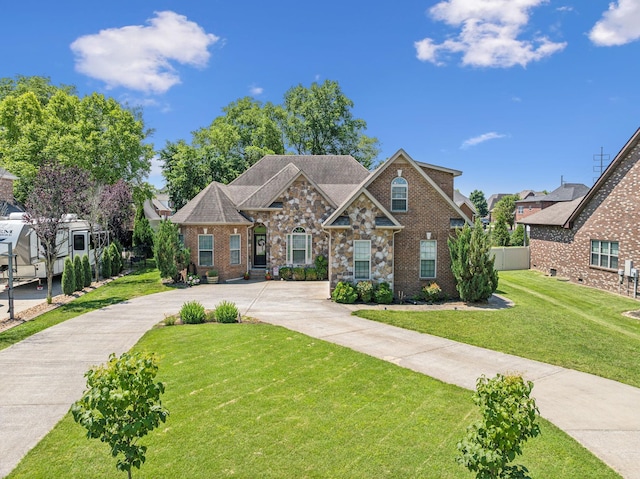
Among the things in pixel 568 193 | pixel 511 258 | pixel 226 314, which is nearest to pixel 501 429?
pixel 226 314

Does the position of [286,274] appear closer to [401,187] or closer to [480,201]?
[401,187]

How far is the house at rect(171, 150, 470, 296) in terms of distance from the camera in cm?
1830

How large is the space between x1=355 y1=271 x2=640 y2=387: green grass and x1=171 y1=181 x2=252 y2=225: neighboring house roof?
1100cm

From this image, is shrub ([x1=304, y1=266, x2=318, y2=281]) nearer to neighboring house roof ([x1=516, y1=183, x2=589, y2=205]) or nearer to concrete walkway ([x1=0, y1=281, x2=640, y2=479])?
concrete walkway ([x1=0, y1=281, x2=640, y2=479])

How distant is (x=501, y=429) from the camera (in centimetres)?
438

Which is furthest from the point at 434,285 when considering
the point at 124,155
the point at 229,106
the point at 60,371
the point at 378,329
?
the point at 229,106

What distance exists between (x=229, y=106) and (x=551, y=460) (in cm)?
4928

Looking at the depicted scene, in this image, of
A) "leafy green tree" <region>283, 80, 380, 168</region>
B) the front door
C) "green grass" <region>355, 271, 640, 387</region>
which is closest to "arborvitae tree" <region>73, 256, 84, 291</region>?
the front door

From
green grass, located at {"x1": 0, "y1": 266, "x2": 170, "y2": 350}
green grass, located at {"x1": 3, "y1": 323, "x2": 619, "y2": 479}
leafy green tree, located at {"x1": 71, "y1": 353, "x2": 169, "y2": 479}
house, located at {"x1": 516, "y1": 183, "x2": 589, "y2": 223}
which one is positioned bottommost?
green grass, located at {"x1": 3, "y1": 323, "x2": 619, "y2": 479}

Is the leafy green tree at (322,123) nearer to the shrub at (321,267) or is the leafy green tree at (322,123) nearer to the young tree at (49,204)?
the shrub at (321,267)

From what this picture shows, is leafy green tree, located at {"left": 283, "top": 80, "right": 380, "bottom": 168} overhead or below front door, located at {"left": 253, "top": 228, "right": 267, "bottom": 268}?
overhead

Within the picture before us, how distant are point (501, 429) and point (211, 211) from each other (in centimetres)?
2126

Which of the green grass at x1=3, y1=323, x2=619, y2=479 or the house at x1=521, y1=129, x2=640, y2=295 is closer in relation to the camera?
the green grass at x1=3, y1=323, x2=619, y2=479

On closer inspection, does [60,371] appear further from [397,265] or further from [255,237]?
[255,237]
